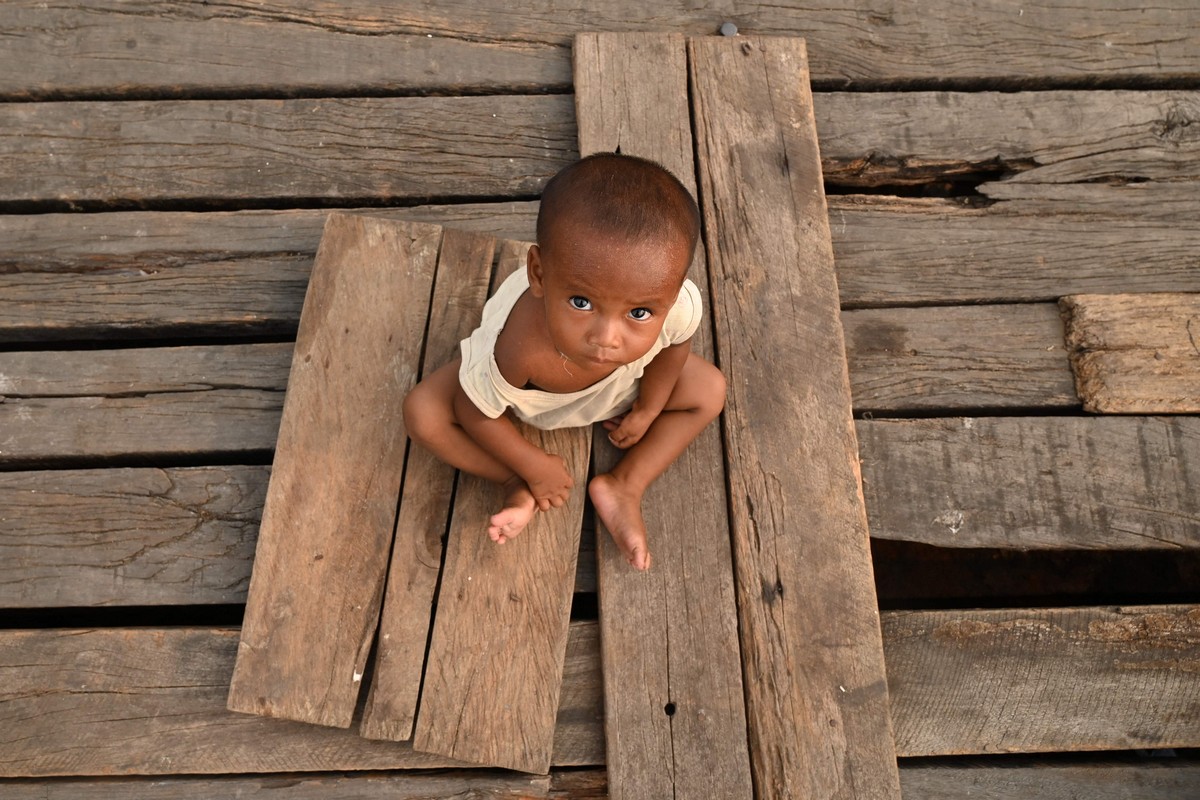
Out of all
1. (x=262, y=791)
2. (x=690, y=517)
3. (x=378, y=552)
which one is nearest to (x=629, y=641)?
(x=690, y=517)

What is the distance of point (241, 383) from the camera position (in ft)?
5.72

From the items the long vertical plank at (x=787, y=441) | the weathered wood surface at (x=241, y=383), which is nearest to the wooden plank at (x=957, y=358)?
the weathered wood surface at (x=241, y=383)

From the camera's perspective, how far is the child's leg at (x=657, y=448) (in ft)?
5.05

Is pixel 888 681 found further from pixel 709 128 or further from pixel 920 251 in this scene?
pixel 709 128

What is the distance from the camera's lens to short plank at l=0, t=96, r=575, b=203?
192cm

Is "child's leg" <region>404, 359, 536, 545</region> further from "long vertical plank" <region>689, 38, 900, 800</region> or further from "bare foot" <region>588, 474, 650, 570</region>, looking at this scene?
"long vertical plank" <region>689, 38, 900, 800</region>

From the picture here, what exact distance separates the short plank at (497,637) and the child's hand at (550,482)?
0.04m

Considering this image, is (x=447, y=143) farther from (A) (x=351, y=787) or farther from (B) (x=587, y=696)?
(A) (x=351, y=787)

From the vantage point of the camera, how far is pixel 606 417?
1.62m

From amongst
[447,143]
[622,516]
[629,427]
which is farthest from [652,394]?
[447,143]

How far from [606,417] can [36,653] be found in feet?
3.76

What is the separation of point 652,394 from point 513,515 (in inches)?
13.1

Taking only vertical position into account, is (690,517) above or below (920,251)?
below

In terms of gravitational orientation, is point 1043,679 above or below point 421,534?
below
